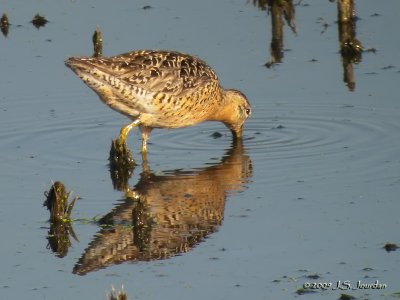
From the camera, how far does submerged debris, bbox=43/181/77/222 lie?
981 centimetres

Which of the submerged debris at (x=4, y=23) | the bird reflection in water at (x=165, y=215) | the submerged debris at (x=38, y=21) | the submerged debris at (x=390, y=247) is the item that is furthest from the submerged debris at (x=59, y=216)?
the submerged debris at (x=38, y=21)

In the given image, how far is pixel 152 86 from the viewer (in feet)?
39.0

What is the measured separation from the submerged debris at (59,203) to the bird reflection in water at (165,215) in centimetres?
26

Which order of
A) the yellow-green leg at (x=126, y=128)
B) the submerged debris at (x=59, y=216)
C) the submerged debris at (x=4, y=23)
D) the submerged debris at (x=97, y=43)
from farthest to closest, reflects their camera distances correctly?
the submerged debris at (x=4, y=23)
the submerged debris at (x=97, y=43)
the yellow-green leg at (x=126, y=128)
the submerged debris at (x=59, y=216)

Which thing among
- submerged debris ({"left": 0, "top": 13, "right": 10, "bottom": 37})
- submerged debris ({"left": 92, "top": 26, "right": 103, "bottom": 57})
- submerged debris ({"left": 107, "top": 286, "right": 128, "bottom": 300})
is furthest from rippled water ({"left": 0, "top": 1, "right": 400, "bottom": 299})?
submerged debris ({"left": 107, "top": 286, "right": 128, "bottom": 300})

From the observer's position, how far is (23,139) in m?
12.4

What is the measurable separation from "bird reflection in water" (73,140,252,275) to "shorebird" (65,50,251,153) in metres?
0.56

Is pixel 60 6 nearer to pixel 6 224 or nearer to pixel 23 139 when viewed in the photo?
pixel 23 139

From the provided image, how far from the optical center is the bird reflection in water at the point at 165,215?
9.30m

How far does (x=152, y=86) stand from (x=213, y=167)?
0.90m

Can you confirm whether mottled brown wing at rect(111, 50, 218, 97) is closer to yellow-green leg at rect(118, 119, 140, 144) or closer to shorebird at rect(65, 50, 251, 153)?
shorebird at rect(65, 50, 251, 153)

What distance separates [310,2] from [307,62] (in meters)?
2.43

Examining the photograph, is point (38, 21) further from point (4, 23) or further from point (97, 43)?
point (97, 43)

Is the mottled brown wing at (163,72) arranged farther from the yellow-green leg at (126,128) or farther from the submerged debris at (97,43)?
the submerged debris at (97,43)
